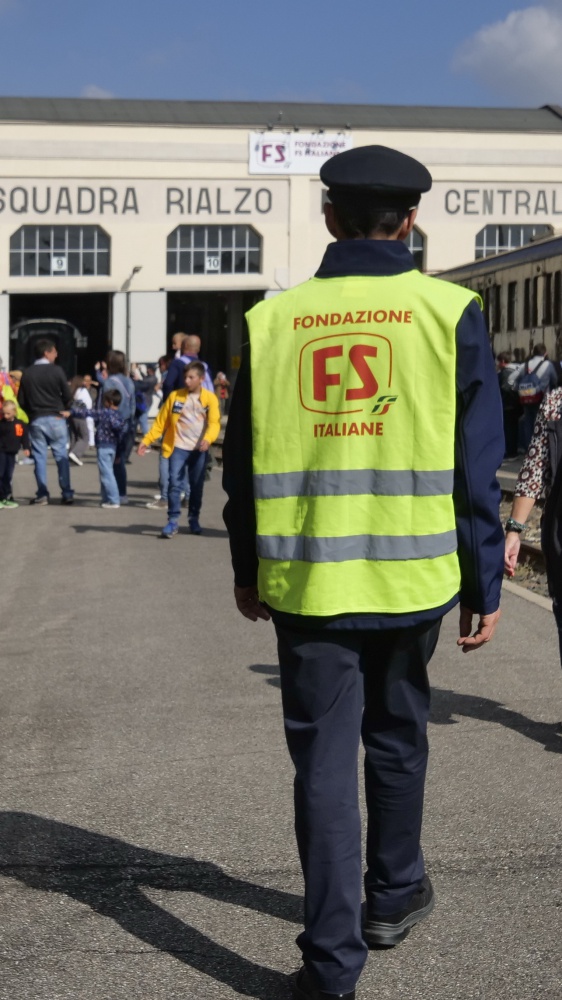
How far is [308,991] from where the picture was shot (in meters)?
3.36

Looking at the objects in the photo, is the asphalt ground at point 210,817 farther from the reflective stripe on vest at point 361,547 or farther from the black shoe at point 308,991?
the reflective stripe on vest at point 361,547

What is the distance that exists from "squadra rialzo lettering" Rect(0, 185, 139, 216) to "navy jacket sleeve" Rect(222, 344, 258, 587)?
45.5 m

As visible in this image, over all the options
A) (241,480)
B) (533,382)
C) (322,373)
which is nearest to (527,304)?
(533,382)

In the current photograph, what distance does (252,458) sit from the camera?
348cm

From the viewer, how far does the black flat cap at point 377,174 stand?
131 inches

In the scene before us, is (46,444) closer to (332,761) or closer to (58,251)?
(332,761)

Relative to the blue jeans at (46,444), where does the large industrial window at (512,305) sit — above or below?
above

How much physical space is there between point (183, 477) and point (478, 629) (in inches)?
415

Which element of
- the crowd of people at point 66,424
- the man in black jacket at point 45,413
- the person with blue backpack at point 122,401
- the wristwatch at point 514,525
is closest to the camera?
the wristwatch at point 514,525

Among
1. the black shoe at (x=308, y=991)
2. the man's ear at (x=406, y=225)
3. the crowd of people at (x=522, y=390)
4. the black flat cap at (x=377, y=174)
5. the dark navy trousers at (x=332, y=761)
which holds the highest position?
the crowd of people at (x=522, y=390)

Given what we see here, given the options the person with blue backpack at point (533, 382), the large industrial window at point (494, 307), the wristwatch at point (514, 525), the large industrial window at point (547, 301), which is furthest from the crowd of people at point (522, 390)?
the wristwatch at point (514, 525)

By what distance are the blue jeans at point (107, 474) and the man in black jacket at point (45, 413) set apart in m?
0.60

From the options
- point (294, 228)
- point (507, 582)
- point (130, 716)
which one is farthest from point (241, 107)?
point (130, 716)

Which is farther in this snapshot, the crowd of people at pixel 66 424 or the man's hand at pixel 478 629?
the crowd of people at pixel 66 424
